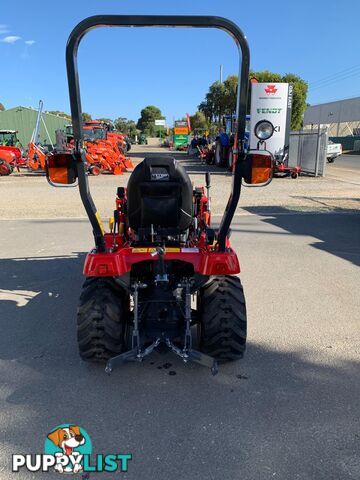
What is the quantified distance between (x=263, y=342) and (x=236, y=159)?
1677 millimetres

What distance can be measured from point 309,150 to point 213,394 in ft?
53.6

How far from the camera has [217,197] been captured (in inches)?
472

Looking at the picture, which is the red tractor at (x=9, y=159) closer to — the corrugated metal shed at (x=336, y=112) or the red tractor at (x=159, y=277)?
the red tractor at (x=159, y=277)

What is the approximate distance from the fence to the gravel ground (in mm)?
857

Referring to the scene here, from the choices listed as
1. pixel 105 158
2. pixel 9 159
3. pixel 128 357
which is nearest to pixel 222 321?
pixel 128 357

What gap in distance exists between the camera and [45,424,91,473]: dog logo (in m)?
2.28

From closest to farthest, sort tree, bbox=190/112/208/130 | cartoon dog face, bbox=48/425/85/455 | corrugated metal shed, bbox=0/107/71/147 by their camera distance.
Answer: cartoon dog face, bbox=48/425/85/455, corrugated metal shed, bbox=0/107/71/147, tree, bbox=190/112/208/130

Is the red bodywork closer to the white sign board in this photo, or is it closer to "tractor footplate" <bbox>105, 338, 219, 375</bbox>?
"tractor footplate" <bbox>105, 338, 219, 375</bbox>

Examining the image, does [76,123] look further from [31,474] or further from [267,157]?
[31,474]

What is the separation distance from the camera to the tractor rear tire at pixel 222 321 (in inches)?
120

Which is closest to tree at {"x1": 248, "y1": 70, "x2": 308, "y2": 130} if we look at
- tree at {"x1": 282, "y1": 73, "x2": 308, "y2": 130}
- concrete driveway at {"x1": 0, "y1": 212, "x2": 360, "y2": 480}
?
tree at {"x1": 282, "y1": 73, "x2": 308, "y2": 130}

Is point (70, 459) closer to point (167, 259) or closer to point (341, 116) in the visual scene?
point (167, 259)

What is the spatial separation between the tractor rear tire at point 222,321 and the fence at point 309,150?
14.7 m

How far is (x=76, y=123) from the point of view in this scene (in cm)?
267
